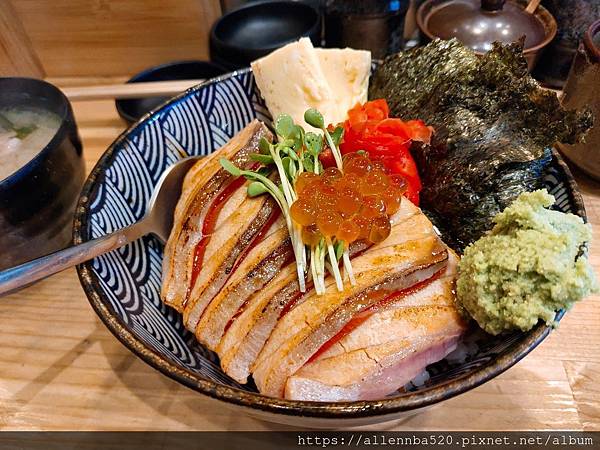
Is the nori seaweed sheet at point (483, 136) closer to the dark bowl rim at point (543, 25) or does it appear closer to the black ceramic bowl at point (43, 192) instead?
the dark bowl rim at point (543, 25)

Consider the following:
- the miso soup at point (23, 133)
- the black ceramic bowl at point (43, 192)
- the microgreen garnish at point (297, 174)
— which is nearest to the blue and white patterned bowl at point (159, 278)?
the black ceramic bowl at point (43, 192)

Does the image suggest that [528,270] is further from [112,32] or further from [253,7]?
[112,32]

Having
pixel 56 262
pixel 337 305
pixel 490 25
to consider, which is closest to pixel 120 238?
pixel 56 262

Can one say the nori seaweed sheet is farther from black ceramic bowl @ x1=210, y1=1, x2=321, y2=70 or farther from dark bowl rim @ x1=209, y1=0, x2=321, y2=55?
black ceramic bowl @ x1=210, y1=1, x2=321, y2=70

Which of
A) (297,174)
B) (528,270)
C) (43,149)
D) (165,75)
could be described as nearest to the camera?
(528,270)

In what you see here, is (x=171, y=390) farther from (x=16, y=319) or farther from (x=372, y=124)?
(x=372, y=124)

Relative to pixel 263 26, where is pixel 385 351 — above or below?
below

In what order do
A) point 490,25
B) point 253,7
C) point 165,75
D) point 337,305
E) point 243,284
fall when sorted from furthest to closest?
point 253,7 → point 165,75 → point 490,25 → point 243,284 → point 337,305
